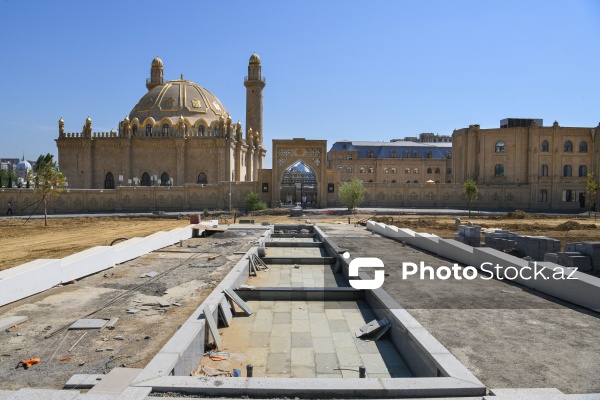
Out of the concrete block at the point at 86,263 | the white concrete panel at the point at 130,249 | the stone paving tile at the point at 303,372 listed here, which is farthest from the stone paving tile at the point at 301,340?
the white concrete panel at the point at 130,249

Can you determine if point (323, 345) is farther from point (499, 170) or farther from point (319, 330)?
point (499, 170)

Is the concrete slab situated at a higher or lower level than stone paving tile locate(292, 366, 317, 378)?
higher

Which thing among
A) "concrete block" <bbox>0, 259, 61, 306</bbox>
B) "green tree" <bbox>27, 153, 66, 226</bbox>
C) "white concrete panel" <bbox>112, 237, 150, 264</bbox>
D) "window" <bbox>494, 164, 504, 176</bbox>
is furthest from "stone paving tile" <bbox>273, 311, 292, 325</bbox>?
"window" <bbox>494, 164, 504, 176</bbox>

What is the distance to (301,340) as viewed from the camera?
750 centimetres

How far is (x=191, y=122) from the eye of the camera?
184 feet

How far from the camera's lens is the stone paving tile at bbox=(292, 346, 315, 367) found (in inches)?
256

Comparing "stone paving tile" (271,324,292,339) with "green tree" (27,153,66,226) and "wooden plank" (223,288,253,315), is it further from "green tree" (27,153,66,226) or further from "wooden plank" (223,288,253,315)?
"green tree" (27,153,66,226)

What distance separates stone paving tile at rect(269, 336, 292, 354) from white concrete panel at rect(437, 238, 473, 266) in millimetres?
7482

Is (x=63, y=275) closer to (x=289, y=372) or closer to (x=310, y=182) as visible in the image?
(x=289, y=372)

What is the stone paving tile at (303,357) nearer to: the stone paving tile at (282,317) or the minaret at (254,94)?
the stone paving tile at (282,317)

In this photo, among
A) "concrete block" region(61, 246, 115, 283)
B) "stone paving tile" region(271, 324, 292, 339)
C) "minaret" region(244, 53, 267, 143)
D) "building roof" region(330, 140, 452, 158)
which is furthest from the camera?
"building roof" region(330, 140, 452, 158)

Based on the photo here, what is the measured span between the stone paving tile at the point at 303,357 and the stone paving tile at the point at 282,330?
659 mm

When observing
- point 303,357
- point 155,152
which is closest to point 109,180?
Answer: point 155,152

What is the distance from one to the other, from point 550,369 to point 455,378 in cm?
139
